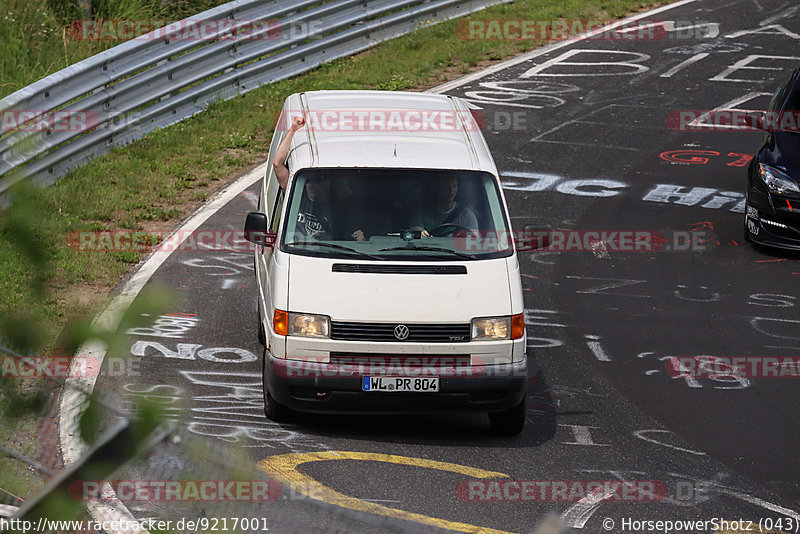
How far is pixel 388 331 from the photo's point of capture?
7.38 metres

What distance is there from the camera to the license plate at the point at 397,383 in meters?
7.38

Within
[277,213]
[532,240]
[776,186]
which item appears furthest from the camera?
[776,186]

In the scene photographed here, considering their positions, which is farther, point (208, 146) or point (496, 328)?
point (208, 146)

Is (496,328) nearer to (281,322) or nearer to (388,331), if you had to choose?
(388,331)

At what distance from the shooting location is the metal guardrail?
41.5 feet

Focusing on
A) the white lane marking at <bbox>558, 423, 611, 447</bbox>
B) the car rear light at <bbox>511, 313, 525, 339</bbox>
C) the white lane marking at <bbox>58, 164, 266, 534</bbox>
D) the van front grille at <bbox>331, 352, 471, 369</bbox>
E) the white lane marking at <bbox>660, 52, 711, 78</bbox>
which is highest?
the white lane marking at <bbox>660, 52, 711, 78</bbox>

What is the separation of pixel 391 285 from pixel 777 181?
19.5 ft

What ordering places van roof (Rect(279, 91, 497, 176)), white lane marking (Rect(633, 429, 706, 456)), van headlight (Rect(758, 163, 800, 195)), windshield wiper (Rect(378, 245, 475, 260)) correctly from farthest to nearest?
van headlight (Rect(758, 163, 800, 195)) < van roof (Rect(279, 91, 497, 176)) < windshield wiper (Rect(378, 245, 475, 260)) < white lane marking (Rect(633, 429, 706, 456))

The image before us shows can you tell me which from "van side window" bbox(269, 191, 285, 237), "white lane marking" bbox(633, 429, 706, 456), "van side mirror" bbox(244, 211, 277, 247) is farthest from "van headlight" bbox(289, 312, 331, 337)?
"white lane marking" bbox(633, 429, 706, 456)

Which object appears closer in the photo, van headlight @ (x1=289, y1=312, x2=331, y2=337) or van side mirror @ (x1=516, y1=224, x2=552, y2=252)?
van headlight @ (x1=289, y1=312, x2=331, y2=337)

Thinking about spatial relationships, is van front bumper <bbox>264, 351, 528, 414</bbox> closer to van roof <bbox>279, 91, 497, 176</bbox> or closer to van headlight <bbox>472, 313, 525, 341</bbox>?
van headlight <bbox>472, 313, 525, 341</bbox>

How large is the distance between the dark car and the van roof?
3949mm

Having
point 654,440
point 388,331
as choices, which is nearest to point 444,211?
point 388,331

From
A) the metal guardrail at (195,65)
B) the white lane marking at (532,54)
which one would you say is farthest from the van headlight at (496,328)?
the white lane marking at (532,54)
